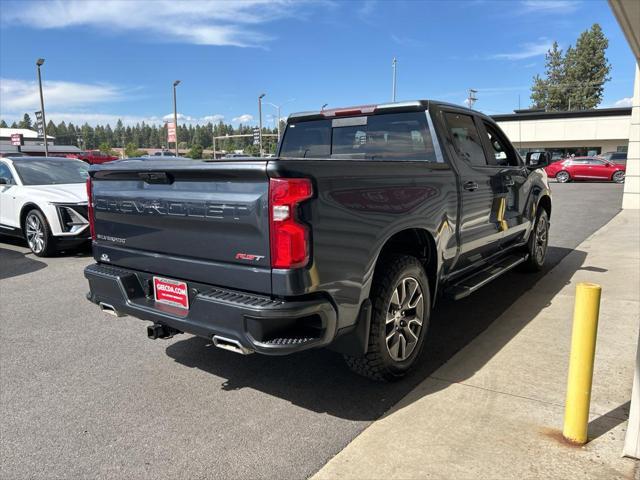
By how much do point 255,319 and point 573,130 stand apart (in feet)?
159

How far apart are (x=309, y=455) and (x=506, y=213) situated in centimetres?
351

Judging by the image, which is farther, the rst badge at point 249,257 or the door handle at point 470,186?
the door handle at point 470,186

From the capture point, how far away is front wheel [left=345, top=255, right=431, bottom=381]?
320cm

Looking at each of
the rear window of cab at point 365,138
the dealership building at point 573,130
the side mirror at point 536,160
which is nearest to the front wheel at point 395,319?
the rear window of cab at point 365,138

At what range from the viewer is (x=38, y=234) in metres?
8.09

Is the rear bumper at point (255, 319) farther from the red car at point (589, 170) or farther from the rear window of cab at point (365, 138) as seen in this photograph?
the red car at point (589, 170)

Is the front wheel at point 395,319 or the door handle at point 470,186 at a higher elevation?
the door handle at point 470,186

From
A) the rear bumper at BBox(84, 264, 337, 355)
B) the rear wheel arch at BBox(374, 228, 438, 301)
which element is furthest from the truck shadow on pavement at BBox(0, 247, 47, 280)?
the rear wheel arch at BBox(374, 228, 438, 301)

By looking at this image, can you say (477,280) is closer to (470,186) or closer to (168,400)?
(470,186)

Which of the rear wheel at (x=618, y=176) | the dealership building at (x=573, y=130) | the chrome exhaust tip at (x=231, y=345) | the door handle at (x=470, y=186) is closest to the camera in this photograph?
the chrome exhaust tip at (x=231, y=345)

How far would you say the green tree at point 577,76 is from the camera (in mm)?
73375

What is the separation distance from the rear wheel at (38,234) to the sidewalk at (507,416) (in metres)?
6.67

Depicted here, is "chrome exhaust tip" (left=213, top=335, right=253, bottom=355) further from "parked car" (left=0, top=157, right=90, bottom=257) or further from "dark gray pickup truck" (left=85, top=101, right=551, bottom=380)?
"parked car" (left=0, top=157, right=90, bottom=257)

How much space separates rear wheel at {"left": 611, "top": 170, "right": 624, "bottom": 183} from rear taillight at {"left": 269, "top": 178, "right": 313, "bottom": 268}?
28.2m
